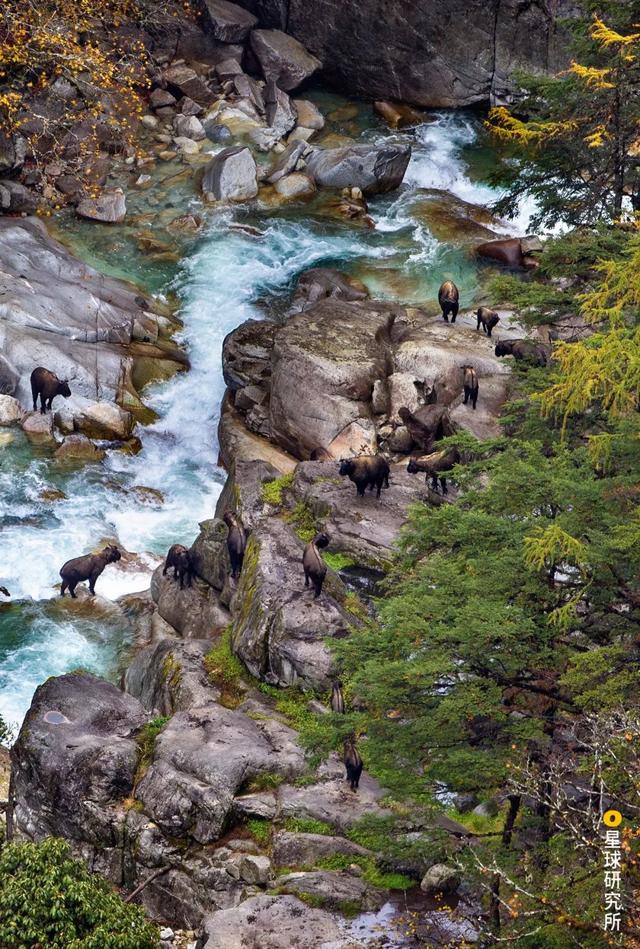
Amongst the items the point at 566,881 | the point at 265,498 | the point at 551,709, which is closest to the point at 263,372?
the point at 265,498

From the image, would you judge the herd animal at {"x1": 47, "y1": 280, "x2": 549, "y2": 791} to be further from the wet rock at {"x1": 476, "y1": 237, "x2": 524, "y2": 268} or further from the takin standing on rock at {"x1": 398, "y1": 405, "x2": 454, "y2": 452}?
the wet rock at {"x1": 476, "y1": 237, "x2": 524, "y2": 268}

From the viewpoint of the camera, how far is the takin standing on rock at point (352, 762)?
51.1 feet

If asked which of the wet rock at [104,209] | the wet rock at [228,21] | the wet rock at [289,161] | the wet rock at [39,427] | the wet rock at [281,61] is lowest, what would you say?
the wet rock at [39,427]

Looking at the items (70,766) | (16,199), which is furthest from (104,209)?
(70,766)

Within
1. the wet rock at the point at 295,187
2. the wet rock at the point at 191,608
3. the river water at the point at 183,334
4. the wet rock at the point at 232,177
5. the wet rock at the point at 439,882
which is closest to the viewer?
the wet rock at the point at 439,882

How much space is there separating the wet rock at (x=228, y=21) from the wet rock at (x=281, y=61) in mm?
448

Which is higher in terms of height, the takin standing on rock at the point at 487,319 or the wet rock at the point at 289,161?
the wet rock at the point at 289,161

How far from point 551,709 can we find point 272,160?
96.4 ft

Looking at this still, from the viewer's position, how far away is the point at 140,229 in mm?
36031

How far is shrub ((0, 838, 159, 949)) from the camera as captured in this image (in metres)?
12.2

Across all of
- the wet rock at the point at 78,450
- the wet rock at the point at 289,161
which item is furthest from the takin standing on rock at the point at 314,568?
A: the wet rock at the point at 289,161

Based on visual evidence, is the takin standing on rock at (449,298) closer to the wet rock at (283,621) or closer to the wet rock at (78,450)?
the wet rock at (78,450)

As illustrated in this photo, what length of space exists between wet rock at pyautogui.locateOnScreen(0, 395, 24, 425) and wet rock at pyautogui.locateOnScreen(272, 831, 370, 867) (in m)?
15.4

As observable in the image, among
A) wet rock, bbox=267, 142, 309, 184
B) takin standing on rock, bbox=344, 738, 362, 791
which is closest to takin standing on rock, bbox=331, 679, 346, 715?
takin standing on rock, bbox=344, 738, 362, 791
